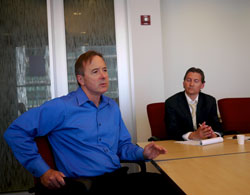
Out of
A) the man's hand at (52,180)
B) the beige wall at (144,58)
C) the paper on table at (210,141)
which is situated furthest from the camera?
the beige wall at (144,58)

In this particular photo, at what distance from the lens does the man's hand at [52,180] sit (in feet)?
4.52

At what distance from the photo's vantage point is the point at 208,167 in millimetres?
1478

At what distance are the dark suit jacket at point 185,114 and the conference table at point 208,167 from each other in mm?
561

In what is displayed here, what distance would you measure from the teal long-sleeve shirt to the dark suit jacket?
858 mm

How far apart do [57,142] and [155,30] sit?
8.13 feet

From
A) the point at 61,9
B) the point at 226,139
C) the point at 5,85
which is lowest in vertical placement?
Answer: the point at 226,139

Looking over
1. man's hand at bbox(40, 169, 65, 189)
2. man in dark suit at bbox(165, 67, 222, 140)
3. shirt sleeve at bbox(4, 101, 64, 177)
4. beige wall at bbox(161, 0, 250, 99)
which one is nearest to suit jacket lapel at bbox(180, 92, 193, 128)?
man in dark suit at bbox(165, 67, 222, 140)

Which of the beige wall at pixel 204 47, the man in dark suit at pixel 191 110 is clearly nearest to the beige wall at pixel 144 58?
the beige wall at pixel 204 47

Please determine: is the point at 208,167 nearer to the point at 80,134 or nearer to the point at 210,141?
the point at 210,141

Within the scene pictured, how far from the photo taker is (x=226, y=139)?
2334 mm

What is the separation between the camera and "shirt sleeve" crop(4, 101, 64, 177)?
1496 mm

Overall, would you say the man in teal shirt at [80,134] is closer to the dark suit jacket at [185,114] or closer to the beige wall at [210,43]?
the dark suit jacket at [185,114]

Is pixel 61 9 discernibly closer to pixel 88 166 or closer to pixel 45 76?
pixel 45 76

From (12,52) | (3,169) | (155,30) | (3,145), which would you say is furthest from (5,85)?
(155,30)
